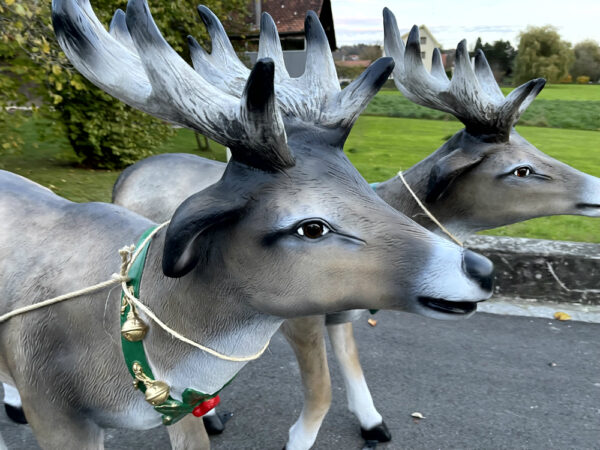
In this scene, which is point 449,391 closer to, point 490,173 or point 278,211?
point 490,173

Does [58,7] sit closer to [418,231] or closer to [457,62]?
[418,231]

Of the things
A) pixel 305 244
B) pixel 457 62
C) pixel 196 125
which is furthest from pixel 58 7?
pixel 457 62

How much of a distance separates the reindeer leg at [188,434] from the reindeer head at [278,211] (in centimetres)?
85

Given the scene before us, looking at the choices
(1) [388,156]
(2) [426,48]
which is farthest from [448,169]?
(1) [388,156]

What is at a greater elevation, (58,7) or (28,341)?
(58,7)

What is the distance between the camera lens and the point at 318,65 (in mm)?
1641

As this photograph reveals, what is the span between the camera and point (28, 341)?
1.67m

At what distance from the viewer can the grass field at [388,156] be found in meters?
5.84

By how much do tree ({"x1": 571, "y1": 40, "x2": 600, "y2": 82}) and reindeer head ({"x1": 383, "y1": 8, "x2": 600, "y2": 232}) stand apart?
9.66 metres

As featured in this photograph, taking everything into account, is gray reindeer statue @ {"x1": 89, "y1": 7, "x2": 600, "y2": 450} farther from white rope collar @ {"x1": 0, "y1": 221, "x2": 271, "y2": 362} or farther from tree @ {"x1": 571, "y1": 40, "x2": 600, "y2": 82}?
tree @ {"x1": 571, "y1": 40, "x2": 600, "y2": 82}

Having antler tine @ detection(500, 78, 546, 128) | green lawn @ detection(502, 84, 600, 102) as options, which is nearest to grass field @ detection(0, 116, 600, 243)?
green lawn @ detection(502, 84, 600, 102)

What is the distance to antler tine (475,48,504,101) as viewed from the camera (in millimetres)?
2725

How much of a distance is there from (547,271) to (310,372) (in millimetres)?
2926

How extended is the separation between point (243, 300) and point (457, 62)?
1745 mm
